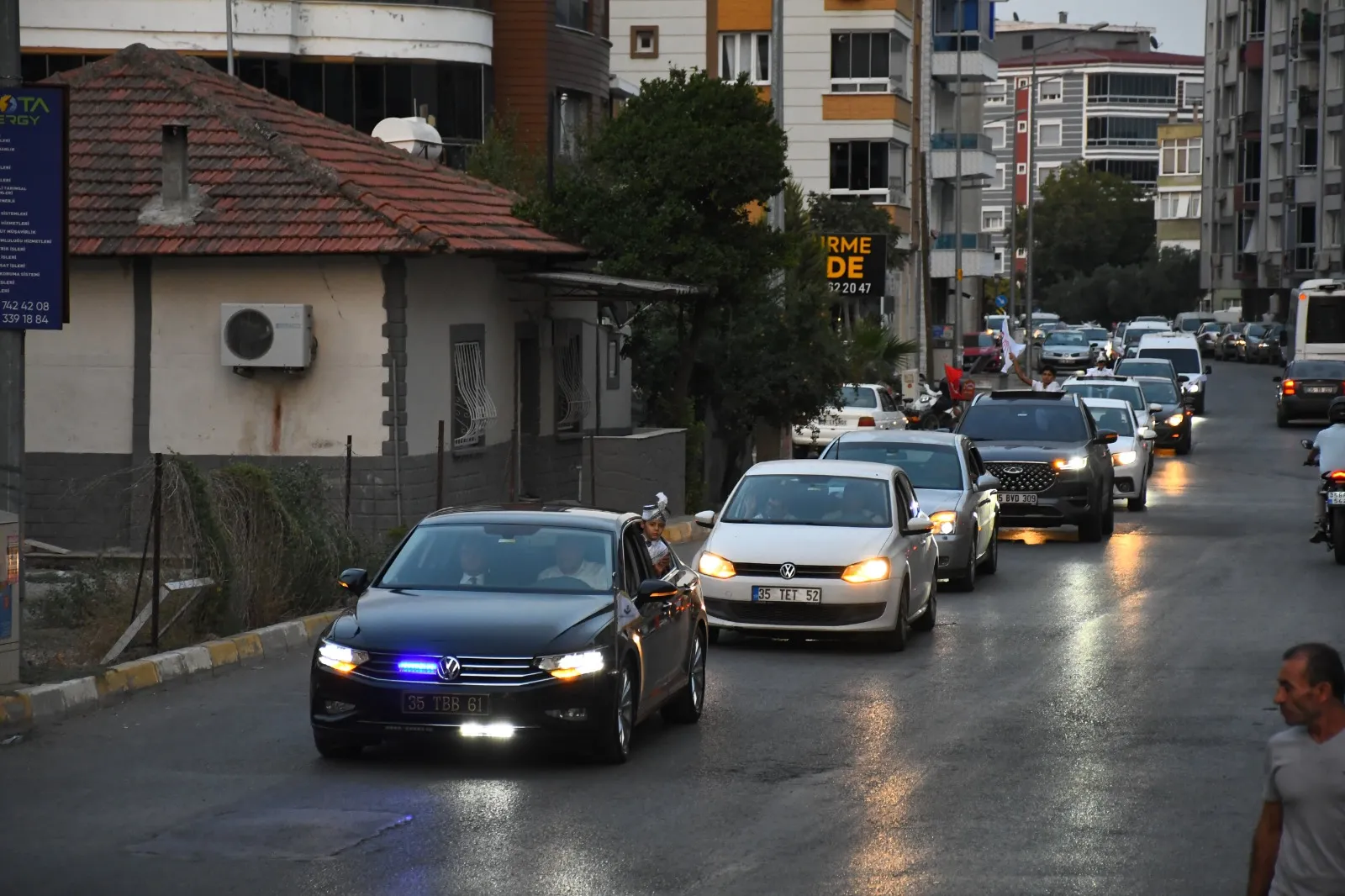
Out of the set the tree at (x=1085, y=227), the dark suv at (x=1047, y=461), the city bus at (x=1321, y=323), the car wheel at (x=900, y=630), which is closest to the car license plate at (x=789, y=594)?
the car wheel at (x=900, y=630)

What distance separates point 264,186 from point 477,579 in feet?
37.9

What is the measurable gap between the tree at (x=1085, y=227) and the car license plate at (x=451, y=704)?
5385 inches

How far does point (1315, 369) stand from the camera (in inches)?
2149

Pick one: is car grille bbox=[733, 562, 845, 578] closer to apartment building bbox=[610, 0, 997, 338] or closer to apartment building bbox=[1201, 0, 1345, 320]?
apartment building bbox=[610, 0, 997, 338]

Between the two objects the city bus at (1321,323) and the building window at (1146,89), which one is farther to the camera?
the building window at (1146,89)

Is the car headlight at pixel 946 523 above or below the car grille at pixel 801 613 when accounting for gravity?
above

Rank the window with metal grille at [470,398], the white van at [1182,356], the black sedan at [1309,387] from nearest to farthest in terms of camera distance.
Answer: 1. the window with metal grille at [470,398]
2. the black sedan at [1309,387]
3. the white van at [1182,356]

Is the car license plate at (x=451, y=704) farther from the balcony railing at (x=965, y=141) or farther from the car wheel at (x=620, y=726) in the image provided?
the balcony railing at (x=965, y=141)

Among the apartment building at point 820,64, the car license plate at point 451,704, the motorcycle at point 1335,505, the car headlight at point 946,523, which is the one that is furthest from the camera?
the apartment building at point 820,64

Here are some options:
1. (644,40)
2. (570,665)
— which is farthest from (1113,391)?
(644,40)

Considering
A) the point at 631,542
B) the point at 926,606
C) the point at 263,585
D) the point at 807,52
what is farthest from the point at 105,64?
the point at 807,52

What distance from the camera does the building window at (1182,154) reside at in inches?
6634

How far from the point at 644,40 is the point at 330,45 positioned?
102 ft

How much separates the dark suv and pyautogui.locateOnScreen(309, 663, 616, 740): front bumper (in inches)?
641
